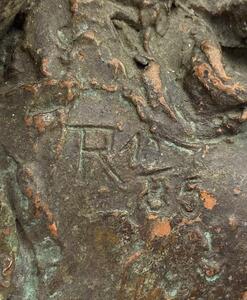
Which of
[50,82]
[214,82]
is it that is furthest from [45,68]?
[214,82]

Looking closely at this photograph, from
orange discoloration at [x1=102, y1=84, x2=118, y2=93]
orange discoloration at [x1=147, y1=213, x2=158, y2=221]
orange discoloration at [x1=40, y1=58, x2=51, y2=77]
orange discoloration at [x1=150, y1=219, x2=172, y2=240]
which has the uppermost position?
orange discoloration at [x1=40, y1=58, x2=51, y2=77]

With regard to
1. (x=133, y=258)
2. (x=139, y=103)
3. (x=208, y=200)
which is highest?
(x=139, y=103)

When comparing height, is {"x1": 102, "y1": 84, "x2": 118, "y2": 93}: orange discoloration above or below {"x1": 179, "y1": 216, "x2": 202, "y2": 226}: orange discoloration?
above

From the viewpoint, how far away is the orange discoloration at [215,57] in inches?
56.7

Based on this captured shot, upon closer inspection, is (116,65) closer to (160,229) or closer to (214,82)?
(214,82)

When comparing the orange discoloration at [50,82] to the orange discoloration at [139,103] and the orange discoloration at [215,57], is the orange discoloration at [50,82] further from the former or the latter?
the orange discoloration at [215,57]

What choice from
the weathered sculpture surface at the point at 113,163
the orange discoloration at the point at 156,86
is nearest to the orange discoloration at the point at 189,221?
the weathered sculpture surface at the point at 113,163

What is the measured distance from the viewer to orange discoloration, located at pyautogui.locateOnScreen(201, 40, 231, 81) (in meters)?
1.44

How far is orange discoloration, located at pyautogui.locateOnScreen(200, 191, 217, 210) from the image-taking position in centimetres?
142

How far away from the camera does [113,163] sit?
138 centimetres

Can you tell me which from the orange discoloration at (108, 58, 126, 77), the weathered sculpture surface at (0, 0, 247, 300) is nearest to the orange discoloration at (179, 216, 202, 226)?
the weathered sculpture surface at (0, 0, 247, 300)

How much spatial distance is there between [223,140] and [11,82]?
1.61ft

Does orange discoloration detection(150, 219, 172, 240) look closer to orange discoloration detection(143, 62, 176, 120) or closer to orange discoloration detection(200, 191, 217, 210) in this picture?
orange discoloration detection(200, 191, 217, 210)

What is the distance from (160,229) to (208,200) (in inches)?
4.9
